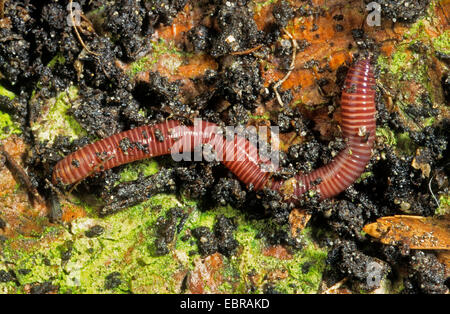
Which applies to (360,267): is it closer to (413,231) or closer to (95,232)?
(413,231)

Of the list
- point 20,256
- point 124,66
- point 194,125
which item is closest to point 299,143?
point 194,125

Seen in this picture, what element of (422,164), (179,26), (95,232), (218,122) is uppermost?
(179,26)

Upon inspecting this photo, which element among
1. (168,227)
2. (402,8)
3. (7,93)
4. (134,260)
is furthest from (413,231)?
(7,93)

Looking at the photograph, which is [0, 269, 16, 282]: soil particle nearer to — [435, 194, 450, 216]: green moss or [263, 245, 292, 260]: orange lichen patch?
[263, 245, 292, 260]: orange lichen patch

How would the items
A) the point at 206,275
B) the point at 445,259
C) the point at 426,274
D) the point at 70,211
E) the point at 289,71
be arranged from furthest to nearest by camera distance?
the point at 70,211 < the point at 289,71 < the point at 206,275 < the point at 445,259 < the point at 426,274

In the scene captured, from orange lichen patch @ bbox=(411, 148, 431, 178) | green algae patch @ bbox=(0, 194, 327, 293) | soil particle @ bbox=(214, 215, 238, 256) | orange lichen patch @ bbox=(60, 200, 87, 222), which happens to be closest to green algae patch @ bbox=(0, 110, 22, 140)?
orange lichen patch @ bbox=(60, 200, 87, 222)

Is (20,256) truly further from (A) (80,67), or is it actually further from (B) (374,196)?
(B) (374,196)
